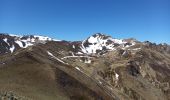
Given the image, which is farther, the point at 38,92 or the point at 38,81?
the point at 38,81

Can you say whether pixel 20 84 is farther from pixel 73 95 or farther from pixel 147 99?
pixel 147 99

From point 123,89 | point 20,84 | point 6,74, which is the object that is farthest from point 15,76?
point 123,89

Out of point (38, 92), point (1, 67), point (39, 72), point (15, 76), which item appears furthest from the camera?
point (39, 72)

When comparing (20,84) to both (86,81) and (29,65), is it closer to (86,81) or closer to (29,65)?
(29,65)

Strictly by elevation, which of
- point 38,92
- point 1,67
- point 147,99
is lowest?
point 147,99

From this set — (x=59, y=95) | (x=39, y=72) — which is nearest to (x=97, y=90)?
(x=39, y=72)

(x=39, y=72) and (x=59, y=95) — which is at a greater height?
(x=39, y=72)

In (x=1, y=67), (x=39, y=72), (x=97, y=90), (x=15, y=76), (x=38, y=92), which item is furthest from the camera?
(x=97, y=90)

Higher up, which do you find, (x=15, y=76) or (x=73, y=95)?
(x=15, y=76)

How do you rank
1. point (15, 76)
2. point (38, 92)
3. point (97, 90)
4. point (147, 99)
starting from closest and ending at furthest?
point (38, 92)
point (15, 76)
point (97, 90)
point (147, 99)
